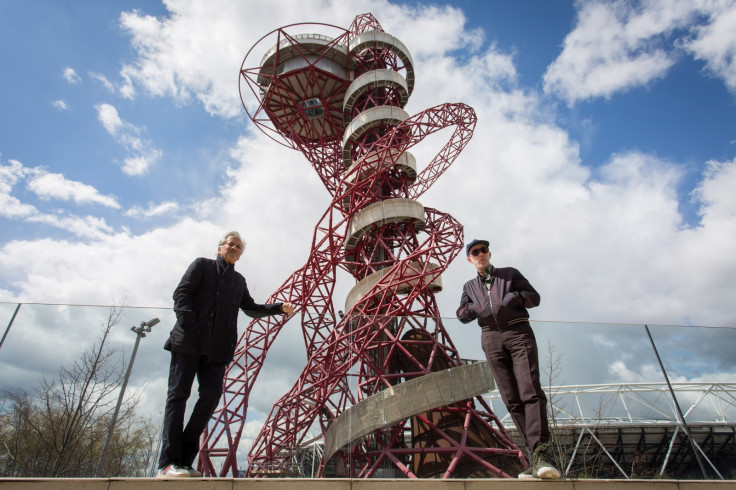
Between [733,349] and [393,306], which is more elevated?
[393,306]

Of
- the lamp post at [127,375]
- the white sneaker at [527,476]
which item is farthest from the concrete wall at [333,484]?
the lamp post at [127,375]

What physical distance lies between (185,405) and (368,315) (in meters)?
4.86

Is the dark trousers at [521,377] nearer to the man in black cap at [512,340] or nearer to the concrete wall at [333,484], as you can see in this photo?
the man in black cap at [512,340]

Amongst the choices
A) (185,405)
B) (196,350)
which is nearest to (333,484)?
(185,405)

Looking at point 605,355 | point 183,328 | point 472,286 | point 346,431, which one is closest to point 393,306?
point 346,431

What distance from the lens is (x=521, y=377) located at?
4648mm

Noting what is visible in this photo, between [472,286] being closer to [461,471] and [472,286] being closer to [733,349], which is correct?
[733,349]

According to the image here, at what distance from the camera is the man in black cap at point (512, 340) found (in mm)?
4465

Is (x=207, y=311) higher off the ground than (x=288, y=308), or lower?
lower

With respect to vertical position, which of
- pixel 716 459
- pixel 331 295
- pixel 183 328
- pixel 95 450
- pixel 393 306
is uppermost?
pixel 331 295

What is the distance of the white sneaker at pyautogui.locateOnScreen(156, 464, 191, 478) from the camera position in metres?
3.93

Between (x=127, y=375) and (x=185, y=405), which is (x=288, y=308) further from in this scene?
(x=127, y=375)

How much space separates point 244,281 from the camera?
5.27m

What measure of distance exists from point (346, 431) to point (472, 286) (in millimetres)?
11538
